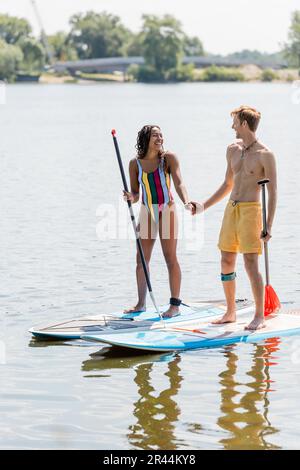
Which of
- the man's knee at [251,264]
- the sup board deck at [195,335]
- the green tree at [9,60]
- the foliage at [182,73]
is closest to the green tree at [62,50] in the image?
the foliage at [182,73]

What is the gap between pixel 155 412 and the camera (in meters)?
9.00

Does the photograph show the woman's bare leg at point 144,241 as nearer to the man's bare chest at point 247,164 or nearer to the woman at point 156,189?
the woman at point 156,189

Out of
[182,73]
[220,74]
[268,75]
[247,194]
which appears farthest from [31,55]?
[247,194]

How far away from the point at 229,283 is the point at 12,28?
181 meters

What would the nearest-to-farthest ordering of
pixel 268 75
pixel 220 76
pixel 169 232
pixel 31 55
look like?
1. pixel 169 232
2. pixel 31 55
3. pixel 268 75
4. pixel 220 76

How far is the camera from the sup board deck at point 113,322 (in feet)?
35.4

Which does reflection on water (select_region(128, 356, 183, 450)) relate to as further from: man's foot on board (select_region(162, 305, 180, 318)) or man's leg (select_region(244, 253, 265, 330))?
man's leg (select_region(244, 253, 265, 330))

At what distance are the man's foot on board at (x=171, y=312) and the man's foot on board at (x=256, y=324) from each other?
0.82 meters

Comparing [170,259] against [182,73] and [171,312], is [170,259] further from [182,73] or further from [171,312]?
[182,73]

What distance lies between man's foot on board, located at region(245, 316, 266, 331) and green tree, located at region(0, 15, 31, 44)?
17054cm

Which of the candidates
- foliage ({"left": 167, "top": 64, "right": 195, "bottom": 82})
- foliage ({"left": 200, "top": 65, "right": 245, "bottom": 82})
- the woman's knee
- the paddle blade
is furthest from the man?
foliage ({"left": 200, "top": 65, "right": 245, "bottom": 82})
